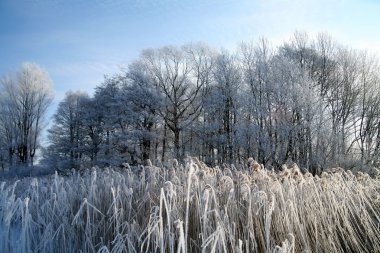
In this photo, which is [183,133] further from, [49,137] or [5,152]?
[5,152]

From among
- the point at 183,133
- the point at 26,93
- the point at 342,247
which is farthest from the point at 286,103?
the point at 26,93

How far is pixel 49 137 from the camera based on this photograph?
→ 1224 inches

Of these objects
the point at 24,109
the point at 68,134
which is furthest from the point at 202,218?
the point at 24,109

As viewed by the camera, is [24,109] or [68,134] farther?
[24,109]

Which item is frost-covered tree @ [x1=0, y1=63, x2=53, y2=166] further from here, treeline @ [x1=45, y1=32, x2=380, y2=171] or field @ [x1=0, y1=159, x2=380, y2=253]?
field @ [x1=0, y1=159, x2=380, y2=253]

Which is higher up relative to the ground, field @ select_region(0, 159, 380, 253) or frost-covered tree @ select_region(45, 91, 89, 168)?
frost-covered tree @ select_region(45, 91, 89, 168)

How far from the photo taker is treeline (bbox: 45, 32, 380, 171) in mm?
22234

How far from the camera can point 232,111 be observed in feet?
86.2

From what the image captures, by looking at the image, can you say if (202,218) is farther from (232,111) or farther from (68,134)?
(68,134)

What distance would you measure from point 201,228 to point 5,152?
3593 centimetres

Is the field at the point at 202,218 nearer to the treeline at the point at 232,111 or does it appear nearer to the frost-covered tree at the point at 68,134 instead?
the treeline at the point at 232,111

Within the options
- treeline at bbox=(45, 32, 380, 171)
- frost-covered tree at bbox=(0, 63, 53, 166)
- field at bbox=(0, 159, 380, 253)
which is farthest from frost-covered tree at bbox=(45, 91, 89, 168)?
field at bbox=(0, 159, 380, 253)

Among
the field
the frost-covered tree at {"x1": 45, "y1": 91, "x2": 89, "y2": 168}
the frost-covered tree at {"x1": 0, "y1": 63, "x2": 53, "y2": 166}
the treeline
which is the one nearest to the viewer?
the field

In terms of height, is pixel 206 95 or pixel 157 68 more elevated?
pixel 157 68
